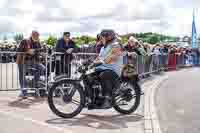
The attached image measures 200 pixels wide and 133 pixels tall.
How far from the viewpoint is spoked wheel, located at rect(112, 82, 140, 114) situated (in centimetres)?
1025

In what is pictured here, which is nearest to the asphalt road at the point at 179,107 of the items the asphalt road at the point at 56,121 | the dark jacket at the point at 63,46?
the asphalt road at the point at 56,121

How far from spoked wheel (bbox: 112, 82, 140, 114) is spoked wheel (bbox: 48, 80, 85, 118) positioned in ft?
2.83

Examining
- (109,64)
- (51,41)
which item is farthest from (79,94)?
(51,41)

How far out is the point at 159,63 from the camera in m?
24.6

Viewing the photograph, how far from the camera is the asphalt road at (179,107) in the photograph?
9.00 metres

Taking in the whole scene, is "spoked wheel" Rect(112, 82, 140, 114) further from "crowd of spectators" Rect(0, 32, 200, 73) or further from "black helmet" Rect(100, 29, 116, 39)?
"crowd of spectators" Rect(0, 32, 200, 73)

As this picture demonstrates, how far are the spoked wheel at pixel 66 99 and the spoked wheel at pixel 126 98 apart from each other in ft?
2.83

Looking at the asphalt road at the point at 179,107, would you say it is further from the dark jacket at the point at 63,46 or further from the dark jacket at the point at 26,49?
the dark jacket at the point at 26,49

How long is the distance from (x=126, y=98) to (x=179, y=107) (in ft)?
5.92

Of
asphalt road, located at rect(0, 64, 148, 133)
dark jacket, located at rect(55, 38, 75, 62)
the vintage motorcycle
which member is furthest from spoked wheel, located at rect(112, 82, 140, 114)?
dark jacket, located at rect(55, 38, 75, 62)

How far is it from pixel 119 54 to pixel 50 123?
212 cm

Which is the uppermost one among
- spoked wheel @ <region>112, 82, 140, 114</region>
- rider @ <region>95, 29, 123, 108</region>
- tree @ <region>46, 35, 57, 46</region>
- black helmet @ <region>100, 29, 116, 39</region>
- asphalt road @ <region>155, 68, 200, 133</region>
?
tree @ <region>46, 35, 57, 46</region>

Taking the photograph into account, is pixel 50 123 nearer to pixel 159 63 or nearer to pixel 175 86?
pixel 175 86

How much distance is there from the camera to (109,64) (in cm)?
Result: 1002
